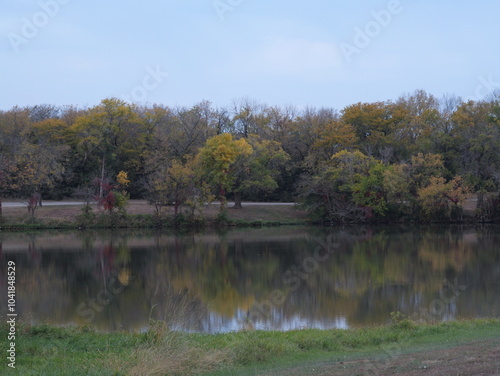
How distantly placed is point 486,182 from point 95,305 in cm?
3494

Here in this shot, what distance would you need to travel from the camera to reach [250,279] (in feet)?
74.0

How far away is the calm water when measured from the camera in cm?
1589

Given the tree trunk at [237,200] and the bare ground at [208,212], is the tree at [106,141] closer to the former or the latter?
the bare ground at [208,212]

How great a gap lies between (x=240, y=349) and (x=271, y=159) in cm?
3885

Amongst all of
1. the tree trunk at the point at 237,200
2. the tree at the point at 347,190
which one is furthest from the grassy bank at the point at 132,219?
the tree at the point at 347,190

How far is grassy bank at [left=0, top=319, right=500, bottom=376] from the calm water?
68.9 inches

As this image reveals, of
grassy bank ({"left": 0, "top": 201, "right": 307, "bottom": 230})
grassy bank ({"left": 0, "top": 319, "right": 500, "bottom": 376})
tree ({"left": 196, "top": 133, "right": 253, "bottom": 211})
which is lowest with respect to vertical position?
grassy bank ({"left": 0, "top": 319, "right": 500, "bottom": 376})

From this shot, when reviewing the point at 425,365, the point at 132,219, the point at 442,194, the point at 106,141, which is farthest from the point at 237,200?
the point at 425,365

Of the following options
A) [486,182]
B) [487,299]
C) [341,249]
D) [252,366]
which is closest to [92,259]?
[341,249]

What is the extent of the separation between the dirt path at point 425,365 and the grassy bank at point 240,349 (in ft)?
0.06

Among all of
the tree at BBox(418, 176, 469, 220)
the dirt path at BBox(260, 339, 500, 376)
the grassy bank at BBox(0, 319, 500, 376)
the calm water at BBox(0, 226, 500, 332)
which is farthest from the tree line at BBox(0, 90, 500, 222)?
the dirt path at BBox(260, 339, 500, 376)

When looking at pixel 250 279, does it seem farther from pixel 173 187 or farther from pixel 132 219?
pixel 132 219

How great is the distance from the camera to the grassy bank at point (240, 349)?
27.5 ft

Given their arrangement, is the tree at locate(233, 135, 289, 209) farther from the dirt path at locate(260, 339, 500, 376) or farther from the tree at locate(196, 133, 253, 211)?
the dirt path at locate(260, 339, 500, 376)
